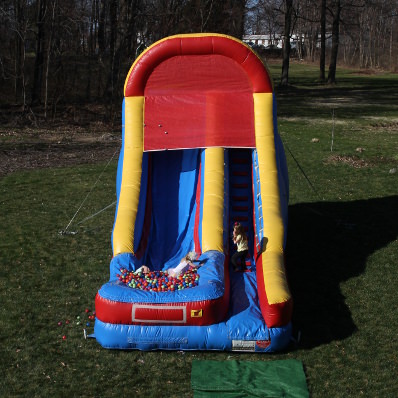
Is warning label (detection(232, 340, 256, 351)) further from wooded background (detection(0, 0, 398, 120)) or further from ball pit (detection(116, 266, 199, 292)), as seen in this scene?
wooded background (detection(0, 0, 398, 120))

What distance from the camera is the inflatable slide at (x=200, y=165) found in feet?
32.7

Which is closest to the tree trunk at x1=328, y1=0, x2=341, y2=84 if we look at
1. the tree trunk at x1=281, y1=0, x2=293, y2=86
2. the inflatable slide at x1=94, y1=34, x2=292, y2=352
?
the tree trunk at x1=281, y1=0, x2=293, y2=86

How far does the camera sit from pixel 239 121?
1120 centimetres

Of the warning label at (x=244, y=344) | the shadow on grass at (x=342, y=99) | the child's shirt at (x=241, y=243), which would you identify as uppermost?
the shadow on grass at (x=342, y=99)

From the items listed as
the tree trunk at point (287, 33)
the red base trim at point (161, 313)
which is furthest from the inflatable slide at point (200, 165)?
the tree trunk at point (287, 33)

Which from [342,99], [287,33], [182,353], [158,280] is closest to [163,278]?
[158,280]

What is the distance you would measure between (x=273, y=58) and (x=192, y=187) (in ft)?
181

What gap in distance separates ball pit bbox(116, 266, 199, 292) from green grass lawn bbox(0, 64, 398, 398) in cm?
90

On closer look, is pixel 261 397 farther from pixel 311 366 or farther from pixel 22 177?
pixel 22 177

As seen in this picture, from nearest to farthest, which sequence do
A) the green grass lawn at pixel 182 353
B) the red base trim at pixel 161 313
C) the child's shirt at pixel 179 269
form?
1. the green grass lawn at pixel 182 353
2. the red base trim at pixel 161 313
3. the child's shirt at pixel 179 269

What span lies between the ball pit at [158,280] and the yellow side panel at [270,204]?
3.58 feet

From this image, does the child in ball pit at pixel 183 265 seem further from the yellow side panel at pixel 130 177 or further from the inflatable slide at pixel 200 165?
the yellow side panel at pixel 130 177

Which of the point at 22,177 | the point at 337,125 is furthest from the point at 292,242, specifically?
the point at 337,125

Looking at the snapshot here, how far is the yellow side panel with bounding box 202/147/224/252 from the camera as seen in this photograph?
397 inches
